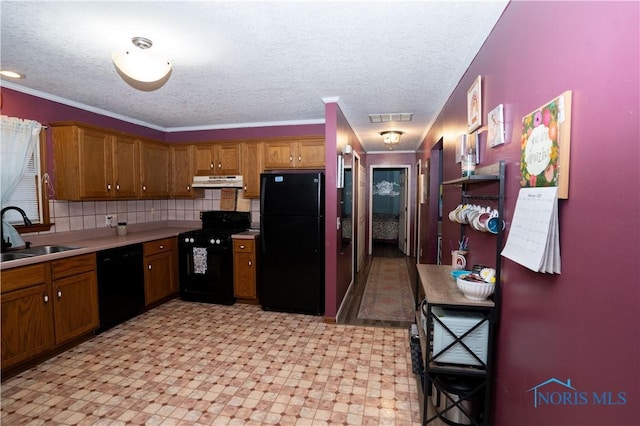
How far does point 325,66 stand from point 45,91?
274cm

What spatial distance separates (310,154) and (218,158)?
4.32ft

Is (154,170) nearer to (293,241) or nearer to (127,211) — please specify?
(127,211)

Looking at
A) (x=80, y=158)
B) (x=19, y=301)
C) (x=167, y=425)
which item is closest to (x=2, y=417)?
(x=19, y=301)

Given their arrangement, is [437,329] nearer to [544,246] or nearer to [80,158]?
[544,246]

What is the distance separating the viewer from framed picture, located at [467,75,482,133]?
189cm

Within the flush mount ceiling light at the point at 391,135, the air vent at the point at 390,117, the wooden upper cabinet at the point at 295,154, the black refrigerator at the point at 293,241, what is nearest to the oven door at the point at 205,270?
the black refrigerator at the point at 293,241

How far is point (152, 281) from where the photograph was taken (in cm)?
359

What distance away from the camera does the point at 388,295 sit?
416 centimetres

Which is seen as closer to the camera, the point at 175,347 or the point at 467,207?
the point at 467,207

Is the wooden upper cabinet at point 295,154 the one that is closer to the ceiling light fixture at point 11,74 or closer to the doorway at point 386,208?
the ceiling light fixture at point 11,74

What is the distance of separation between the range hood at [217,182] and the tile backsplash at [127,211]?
0.97 feet

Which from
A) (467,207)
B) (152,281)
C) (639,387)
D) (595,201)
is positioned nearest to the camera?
(639,387)

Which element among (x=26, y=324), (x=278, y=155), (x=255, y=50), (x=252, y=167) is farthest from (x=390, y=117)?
(x=26, y=324)

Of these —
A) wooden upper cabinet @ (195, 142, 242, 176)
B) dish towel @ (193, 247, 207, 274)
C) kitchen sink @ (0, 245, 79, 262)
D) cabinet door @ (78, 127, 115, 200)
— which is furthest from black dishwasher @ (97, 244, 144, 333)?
wooden upper cabinet @ (195, 142, 242, 176)
